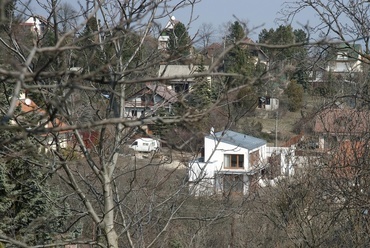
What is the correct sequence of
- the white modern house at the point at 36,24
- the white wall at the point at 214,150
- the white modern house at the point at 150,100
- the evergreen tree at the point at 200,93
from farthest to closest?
the white wall at the point at 214,150, the white modern house at the point at 150,100, the white modern house at the point at 36,24, the evergreen tree at the point at 200,93

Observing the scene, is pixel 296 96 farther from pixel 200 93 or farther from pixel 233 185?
pixel 200 93

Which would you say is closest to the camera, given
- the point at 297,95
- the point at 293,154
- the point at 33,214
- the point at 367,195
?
the point at 367,195

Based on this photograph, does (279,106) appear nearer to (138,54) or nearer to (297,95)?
(297,95)

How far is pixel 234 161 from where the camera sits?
84.2 feet

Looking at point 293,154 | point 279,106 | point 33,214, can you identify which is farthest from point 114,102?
point 279,106

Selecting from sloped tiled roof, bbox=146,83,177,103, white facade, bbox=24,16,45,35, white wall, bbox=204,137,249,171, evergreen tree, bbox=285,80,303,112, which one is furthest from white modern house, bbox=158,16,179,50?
A: evergreen tree, bbox=285,80,303,112

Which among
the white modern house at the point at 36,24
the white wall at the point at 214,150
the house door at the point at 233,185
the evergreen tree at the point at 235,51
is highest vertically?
the white modern house at the point at 36,24

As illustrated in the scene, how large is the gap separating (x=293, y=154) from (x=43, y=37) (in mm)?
10464

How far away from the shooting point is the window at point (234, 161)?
979 inches

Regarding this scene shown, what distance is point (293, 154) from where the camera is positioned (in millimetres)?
14656

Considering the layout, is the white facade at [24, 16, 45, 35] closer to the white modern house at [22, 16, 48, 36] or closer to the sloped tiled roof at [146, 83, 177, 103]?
the white modern house at [22, 16, 48, 36]

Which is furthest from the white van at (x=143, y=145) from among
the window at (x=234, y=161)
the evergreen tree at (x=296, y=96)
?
the window at (x=234, y=161)

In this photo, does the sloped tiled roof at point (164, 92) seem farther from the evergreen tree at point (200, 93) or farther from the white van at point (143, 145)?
the white van at point (143, 145)

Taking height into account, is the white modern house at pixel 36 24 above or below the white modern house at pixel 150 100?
above
